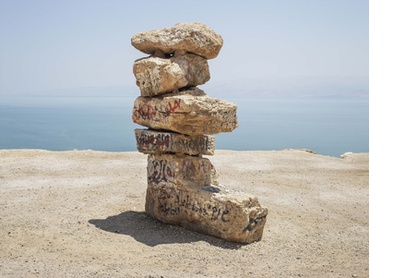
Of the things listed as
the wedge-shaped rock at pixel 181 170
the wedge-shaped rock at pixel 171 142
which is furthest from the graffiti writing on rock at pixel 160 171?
the wedge-shaped rock at pixel 171 142

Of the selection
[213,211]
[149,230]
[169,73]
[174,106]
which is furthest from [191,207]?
[169,73]

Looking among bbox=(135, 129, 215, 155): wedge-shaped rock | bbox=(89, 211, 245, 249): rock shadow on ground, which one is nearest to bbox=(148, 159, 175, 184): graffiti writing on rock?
bbox=(135, 129, 215, 155): wedge-shaped rock

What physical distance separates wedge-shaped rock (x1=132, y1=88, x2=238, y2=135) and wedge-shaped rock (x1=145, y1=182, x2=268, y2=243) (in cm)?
131

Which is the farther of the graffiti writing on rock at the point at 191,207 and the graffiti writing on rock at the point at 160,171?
the graffiti writing on rock at the point at 160,171

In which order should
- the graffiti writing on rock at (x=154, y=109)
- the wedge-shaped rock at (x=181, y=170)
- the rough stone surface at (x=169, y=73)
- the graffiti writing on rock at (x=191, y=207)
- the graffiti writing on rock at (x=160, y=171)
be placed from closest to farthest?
the graffiti writing on rock at (x=191, y=207) < the graffiti writing on rock at (x=154, y=109) < the rough stone surface at (x=169, y=73) < the wedge-shaped rock at (x=181, y=170) < the graffiti writing on rock at (x=160, y=171)

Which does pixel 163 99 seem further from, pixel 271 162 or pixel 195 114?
pixel 271 162

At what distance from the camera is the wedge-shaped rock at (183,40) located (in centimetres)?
895

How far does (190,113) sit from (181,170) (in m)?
1.39

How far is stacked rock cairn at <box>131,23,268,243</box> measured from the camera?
27.8 feet

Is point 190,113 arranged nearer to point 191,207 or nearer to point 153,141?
point 153,141

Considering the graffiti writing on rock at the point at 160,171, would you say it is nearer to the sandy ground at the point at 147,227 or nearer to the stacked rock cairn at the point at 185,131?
the stacked rock cairn at the point at 185,131

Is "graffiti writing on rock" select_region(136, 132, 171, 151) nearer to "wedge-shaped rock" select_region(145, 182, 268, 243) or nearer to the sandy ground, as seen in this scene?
"wedge-shaped rock" select_region(145, 182, 268, 243)

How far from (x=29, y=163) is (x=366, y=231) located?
11807 mm

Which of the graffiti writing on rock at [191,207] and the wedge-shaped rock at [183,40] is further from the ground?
the wedge-shaped rock at [183,40]
